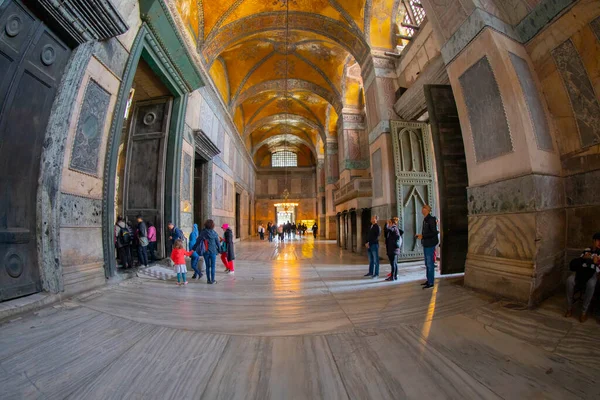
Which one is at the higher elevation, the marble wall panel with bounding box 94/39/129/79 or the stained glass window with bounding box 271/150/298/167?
the stained glass window with bounding box 271/150/298/167

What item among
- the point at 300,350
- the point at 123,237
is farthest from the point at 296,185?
the point at 300,350

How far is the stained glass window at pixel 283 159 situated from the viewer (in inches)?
1154

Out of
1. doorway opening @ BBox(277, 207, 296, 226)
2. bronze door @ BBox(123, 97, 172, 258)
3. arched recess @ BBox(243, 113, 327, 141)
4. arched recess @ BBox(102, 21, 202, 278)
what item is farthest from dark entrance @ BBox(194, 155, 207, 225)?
doorway opening @ BBox(277, 207, 296, 226)

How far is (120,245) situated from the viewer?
516 centimetres

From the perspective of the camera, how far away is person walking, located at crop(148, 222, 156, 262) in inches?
227

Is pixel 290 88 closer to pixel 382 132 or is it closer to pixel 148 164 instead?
pixel 382 132

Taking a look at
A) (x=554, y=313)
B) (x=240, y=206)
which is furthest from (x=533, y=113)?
(x=240, y=206)

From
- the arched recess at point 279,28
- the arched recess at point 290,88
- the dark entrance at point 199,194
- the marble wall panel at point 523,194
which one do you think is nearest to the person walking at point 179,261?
the marble wall panel at point 523,194

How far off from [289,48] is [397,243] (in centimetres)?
1084

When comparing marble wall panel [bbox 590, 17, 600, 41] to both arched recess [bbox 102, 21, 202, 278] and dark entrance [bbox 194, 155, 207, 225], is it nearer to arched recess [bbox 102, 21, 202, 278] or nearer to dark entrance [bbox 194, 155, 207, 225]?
arched recess [bbox 102, 21, 202, 278]

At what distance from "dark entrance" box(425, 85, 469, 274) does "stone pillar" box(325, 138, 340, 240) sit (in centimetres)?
1247

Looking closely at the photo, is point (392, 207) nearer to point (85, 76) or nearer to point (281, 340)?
point (281, 340)

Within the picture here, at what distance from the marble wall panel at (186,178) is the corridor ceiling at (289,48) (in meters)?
3.95

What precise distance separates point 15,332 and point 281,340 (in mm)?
2395
